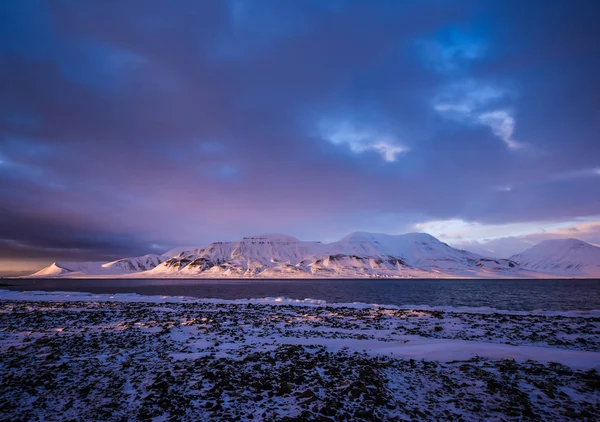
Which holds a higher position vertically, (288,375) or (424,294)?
(288,375)

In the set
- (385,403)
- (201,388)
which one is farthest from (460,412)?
(201,388)

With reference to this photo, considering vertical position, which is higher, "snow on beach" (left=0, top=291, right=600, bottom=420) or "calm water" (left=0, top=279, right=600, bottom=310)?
"snow on beach" (left=0, top=291, right=600, bottom=420)

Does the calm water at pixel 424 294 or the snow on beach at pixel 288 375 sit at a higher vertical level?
the snow on beach at pixel 288 375

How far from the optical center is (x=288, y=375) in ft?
39.3

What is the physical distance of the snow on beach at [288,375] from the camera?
9.21m

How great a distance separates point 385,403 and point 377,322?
18663 mm

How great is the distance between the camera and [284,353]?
15383 mm

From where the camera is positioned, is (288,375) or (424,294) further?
(424,294)

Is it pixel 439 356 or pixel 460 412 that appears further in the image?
pixel 439 356

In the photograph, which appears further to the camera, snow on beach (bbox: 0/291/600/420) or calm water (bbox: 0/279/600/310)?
calm water (bbox: 0/279/600/310)

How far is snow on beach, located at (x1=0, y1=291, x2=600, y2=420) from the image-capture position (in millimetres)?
9211

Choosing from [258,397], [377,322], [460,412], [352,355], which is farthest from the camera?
[377,322]

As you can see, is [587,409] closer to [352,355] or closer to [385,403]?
[385,403]

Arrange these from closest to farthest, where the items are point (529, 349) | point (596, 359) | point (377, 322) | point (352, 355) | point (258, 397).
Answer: point (258, 397), point (596, 359), point (352, 355), point (529, 349), point (377, 322)
